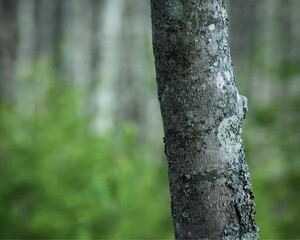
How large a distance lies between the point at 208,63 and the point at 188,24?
0.09m

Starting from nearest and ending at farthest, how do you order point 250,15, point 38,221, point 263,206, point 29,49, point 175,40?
point 175,40, point 38,221, point 263,206, point 29,49, point 250,15

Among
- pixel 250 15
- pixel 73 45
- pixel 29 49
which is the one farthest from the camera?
pixel 250 15

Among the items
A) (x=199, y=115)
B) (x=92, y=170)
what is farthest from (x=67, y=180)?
(x=199, y=115)

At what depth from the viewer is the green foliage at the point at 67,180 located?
17.8 ft

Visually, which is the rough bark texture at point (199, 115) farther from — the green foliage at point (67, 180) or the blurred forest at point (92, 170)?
the green foliage at point (67, 180)

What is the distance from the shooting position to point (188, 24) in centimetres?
139

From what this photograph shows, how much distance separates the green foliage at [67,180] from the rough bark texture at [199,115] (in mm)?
3564

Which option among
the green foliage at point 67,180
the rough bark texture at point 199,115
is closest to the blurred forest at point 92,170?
the green foliage at point 67,180

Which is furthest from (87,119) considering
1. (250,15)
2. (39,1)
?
(250,15)

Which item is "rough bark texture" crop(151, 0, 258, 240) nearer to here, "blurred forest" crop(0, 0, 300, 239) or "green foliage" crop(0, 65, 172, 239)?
"blurred forest" crop(0, 0, 300, 239)

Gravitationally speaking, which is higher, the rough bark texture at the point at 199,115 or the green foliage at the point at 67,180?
the green foliage at the point at 67,180

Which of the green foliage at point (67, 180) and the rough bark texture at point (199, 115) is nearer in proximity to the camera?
the rough bark texture at point (199, 115)

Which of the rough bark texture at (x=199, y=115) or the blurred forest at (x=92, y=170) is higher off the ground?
the blurred forest at (x=92, y=170)

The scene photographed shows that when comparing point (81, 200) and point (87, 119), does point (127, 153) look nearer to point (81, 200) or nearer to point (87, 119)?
point (81, 200)
